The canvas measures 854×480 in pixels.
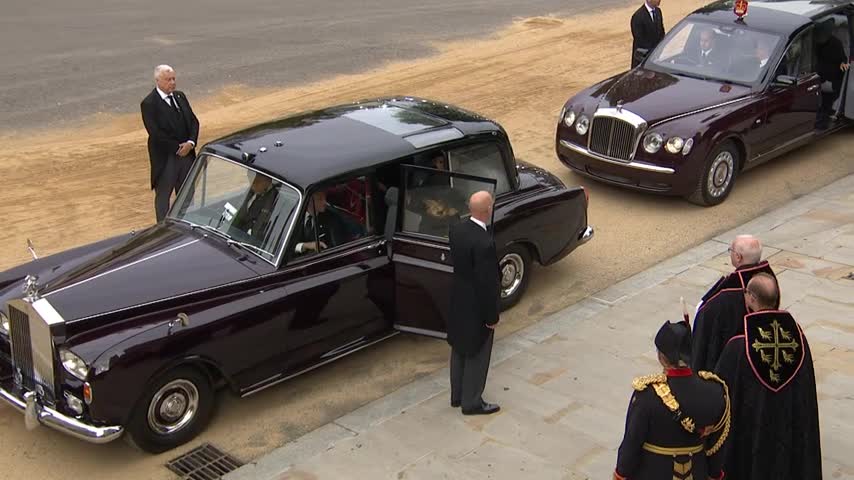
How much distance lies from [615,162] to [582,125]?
2.14 ft

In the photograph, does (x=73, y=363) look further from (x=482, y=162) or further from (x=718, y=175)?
(x=718, y=175)

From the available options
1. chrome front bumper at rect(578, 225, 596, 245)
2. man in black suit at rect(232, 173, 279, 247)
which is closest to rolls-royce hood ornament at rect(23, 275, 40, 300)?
man in black suit at rect(232, 173, 279, 247)

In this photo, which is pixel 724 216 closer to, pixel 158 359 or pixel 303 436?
pixel 303 436

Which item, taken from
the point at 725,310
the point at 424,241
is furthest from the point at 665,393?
the point at 424,241

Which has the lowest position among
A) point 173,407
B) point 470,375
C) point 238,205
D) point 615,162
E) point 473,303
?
point 173,407

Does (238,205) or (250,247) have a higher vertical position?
(238,205)

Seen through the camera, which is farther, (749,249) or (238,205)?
(238,205)

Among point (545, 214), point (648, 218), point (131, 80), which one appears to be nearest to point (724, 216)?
point (648, 218)

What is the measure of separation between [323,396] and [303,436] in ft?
2.30

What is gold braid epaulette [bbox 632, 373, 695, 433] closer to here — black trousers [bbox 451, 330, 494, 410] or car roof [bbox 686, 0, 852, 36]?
black trousers [bbox 451, 330, 494, 410]

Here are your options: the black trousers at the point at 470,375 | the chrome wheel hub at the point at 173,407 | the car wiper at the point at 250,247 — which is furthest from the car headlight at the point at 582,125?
the chrome wheel hub at the point at 173,407

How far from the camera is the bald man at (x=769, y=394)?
17.6 feet

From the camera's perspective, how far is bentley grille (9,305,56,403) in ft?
21.3

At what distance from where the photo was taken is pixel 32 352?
6.67 m
